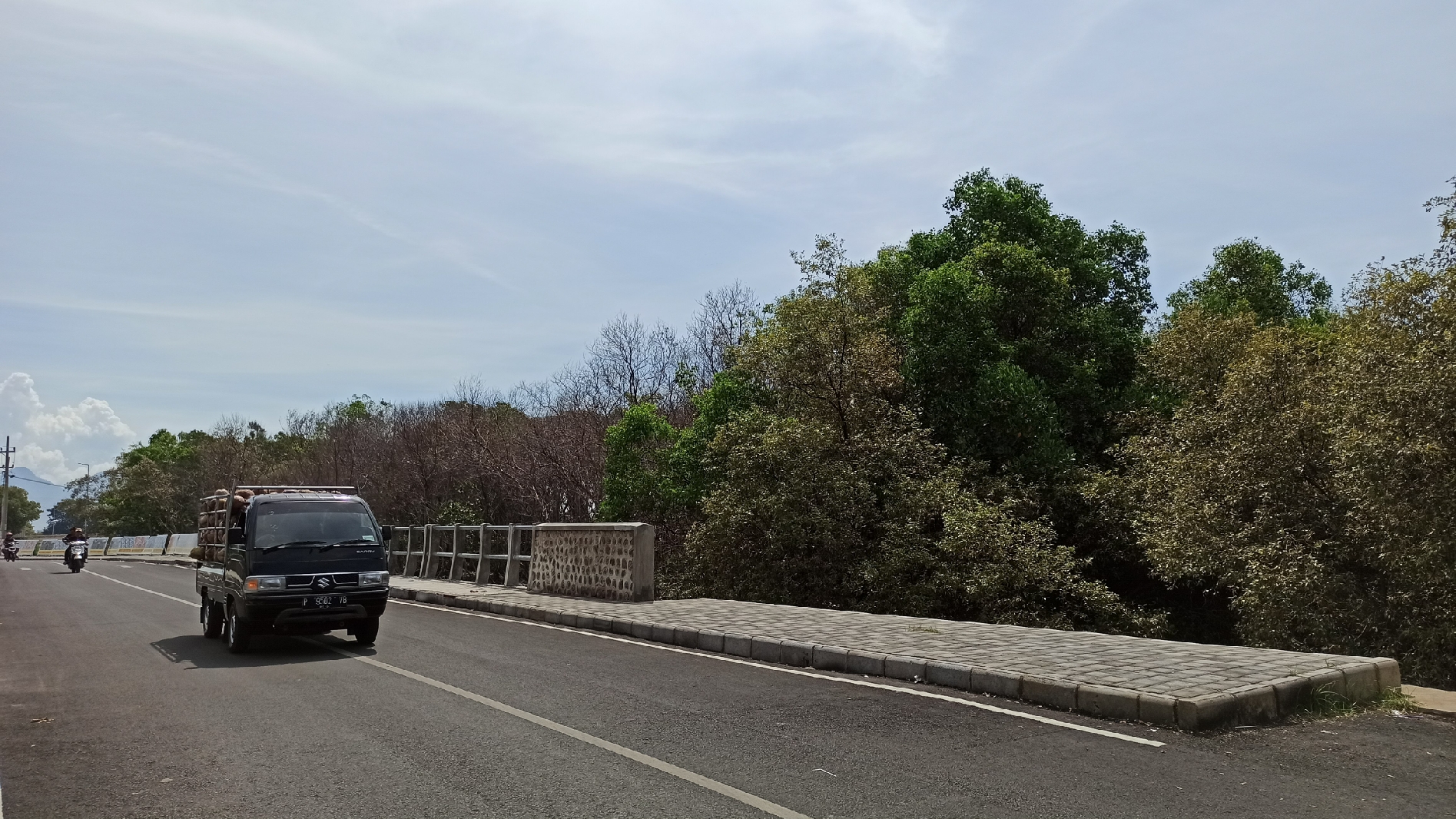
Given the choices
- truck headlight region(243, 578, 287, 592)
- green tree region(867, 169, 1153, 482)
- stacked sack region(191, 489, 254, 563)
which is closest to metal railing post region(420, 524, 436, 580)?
stacked sack region(191, 489, 254, 563)

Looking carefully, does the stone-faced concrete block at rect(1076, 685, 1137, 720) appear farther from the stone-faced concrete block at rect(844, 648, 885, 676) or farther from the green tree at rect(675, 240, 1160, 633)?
the green tree at rect(675, 240, 1160, 633)

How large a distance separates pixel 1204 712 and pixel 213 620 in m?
12.4

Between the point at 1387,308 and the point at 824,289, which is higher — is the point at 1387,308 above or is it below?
below

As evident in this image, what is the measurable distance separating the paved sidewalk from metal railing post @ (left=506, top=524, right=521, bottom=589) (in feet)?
22.1

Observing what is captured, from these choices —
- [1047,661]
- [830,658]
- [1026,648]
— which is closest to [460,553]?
[830,658]

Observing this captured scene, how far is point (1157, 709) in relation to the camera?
7281 mm

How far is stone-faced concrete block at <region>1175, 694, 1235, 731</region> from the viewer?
7043 mm

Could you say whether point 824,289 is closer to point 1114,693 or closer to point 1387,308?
point 1387,308

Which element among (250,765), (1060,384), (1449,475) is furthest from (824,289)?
(250,765)

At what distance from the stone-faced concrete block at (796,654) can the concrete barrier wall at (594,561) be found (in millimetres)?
6446

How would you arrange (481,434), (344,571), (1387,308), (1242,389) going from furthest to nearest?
(481,434) < (1242,389) < (1387,308) < (344,571)

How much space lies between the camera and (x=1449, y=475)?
41.2ft

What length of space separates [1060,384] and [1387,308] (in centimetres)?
1091

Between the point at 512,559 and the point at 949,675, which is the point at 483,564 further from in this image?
the point at 949,675
